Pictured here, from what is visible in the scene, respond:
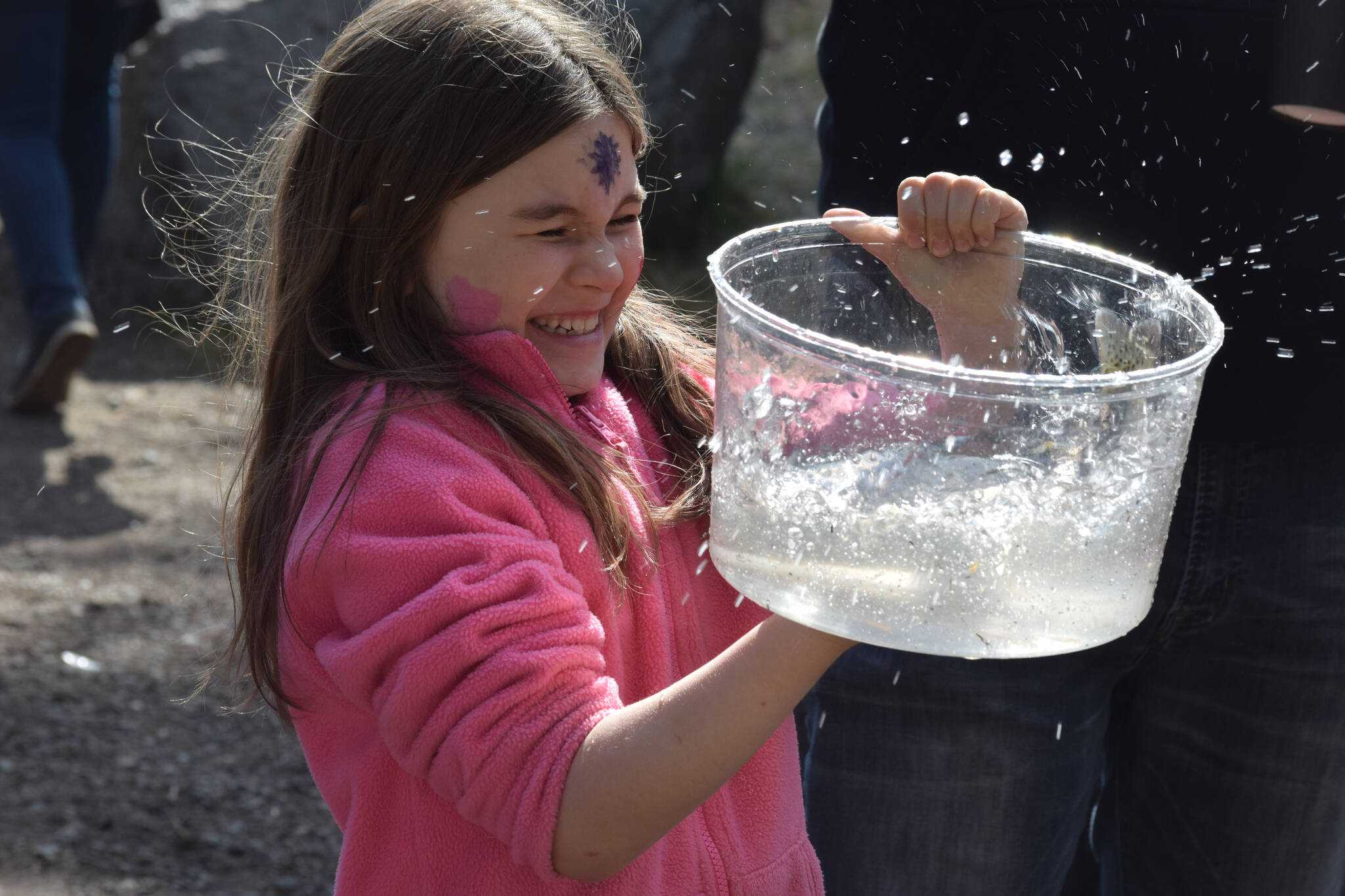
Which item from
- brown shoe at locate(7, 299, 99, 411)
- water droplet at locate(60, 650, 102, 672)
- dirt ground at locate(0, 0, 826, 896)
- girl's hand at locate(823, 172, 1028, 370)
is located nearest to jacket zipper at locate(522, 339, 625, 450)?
girl's hand at locate(823, 172, 1028, 370)

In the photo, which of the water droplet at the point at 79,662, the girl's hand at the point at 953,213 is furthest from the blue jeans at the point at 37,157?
the girl's hand at the point at 953,213

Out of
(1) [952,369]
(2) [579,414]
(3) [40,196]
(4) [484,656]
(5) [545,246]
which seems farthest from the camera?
(3) [40,196]

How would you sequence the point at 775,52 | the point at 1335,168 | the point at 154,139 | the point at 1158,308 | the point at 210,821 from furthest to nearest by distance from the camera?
the point at 775,52 → the point at 154,139 → the point at 210,821 → the point at 1335,168 → the point at 1158,308

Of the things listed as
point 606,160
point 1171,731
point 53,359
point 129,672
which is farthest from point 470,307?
point 53,359

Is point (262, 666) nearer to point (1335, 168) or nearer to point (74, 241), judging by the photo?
point (1335, 168)

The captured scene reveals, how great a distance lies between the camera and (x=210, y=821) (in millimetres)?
2291

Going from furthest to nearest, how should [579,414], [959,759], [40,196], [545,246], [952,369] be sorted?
[40,196], [959,759], [579,414], [545,246], [952,369]

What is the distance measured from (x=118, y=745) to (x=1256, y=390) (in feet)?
6.72

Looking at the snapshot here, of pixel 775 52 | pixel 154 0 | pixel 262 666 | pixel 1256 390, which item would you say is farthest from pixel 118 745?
pixel 775 52

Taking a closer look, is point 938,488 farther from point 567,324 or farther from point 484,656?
point 567,324

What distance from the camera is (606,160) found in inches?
47.3

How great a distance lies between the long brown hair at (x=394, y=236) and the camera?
44.8 inches

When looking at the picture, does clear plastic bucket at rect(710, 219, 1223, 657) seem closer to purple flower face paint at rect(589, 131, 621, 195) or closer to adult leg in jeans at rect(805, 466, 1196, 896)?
purple flower face paint at rect(589, 131, 621, 195)

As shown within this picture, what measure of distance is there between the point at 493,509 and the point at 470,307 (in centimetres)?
21
